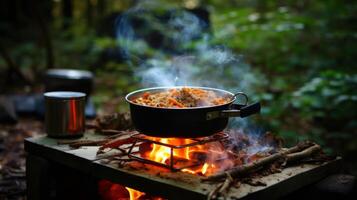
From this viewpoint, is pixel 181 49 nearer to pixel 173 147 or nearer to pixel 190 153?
pixel 190 153

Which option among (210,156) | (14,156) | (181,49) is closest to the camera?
(210,156)

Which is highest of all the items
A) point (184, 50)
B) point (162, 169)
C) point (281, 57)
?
point (184, 50)

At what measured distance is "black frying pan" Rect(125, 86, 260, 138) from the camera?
10.1 ft

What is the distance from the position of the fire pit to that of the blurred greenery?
2.66 metres

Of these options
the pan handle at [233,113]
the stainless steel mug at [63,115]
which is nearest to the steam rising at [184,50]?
the stainless steel mug at [63,115]

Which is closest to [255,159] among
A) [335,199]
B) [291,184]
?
[291,184]

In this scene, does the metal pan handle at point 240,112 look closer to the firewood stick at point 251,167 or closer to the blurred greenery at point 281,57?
the firewood stick at point 251,167

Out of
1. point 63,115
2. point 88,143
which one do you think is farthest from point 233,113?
point 63,115

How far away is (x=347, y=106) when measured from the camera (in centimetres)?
678

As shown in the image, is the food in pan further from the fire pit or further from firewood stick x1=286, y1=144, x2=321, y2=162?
firewood stick x1=286, y1=144, x2=321, y2=162

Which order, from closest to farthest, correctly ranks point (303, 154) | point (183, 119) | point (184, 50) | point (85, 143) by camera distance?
1. point (183, 119)
2. point (303, 154)
3. point (85, 143)
4. point (184, 50)

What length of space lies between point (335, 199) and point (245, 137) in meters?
0.95

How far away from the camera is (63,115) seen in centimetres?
401

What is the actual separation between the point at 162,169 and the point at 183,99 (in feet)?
1.89
